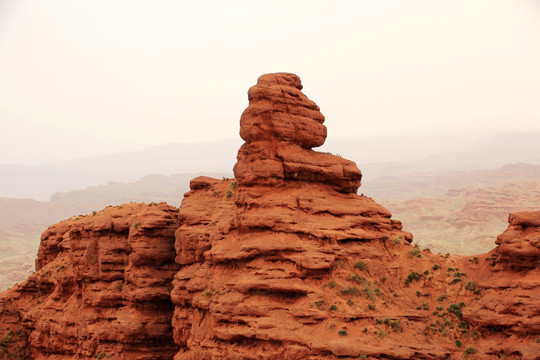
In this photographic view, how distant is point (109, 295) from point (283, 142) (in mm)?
20529

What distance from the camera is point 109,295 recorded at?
148ft

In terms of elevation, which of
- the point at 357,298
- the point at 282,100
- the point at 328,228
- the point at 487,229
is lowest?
the point at 487,229

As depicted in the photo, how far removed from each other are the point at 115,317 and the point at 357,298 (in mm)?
21938

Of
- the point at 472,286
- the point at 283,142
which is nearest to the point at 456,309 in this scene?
the point at 472,286

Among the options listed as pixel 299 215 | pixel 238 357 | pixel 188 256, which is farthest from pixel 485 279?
pixel 188 256

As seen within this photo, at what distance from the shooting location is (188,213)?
4316cm

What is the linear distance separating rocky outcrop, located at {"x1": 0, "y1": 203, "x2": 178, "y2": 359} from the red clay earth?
12cm

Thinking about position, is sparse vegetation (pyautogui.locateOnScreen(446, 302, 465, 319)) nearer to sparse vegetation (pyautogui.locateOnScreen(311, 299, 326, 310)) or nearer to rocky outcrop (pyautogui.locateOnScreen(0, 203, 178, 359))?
sparse vegetation (pyautogui.locateOnScreen(311, 299, 326, 310))

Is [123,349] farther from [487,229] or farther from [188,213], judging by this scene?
[487,229]

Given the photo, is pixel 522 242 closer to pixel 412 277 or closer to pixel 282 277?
pixel 412 277

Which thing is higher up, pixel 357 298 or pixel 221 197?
pixel 221 197

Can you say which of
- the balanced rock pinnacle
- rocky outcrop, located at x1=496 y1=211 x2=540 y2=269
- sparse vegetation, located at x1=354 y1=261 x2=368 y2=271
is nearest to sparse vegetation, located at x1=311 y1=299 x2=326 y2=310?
sparse vegetation, located at x1=354 y1=261 x2=368 y2=271

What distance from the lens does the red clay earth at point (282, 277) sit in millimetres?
31500

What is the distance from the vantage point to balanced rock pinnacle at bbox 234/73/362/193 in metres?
37.8
